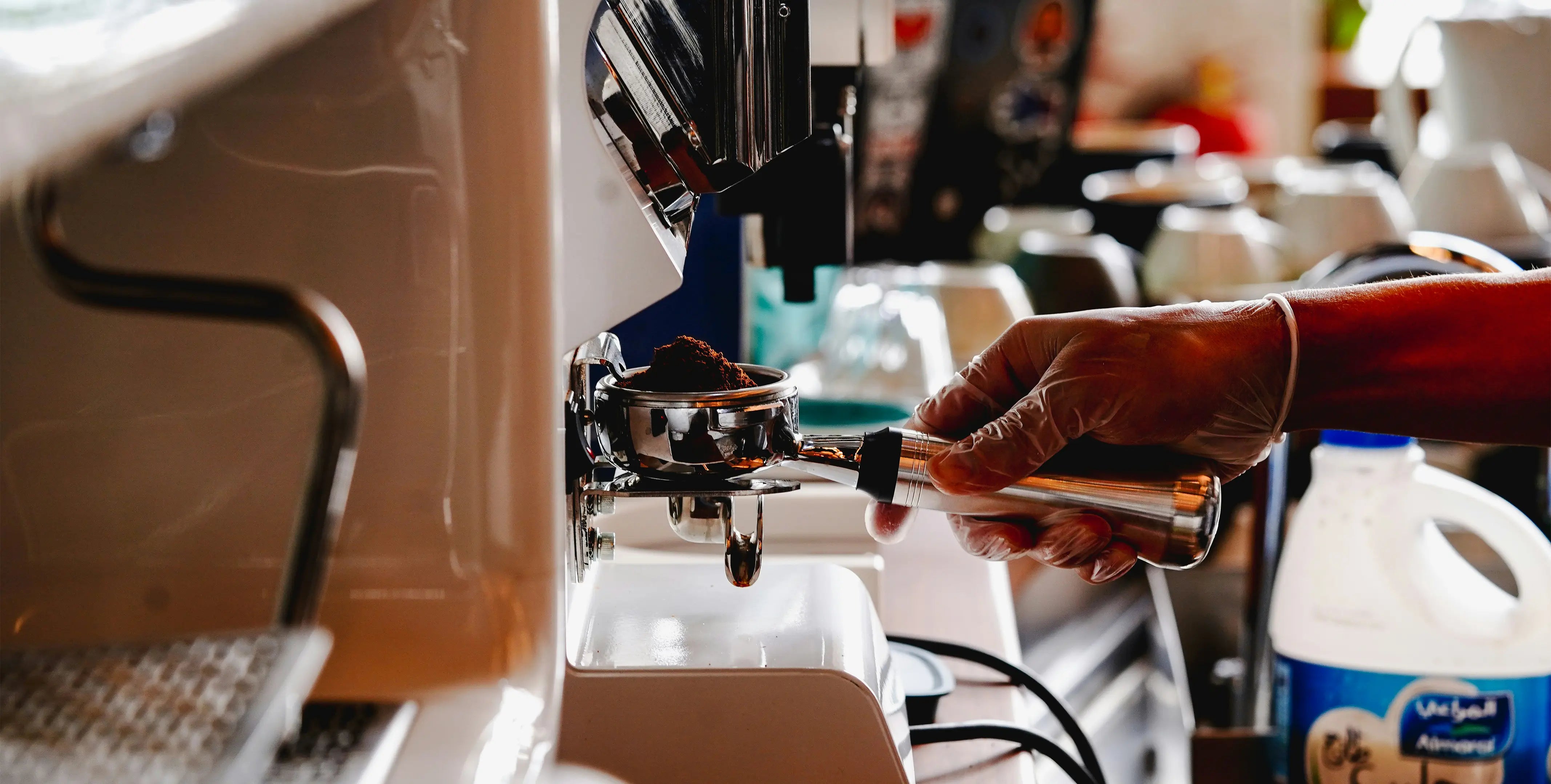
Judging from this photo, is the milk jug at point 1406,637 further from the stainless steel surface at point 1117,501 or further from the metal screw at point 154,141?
the metal screw at point 154,141

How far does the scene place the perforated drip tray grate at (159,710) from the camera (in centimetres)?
23

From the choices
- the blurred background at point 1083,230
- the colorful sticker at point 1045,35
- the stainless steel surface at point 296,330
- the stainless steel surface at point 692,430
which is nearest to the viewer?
the stainless steel surface at point 296,330

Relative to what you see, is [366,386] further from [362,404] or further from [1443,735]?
[1443,735]

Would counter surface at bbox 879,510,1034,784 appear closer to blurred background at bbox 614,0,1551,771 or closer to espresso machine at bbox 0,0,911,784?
blurred background at bbox 614,0,1551,771

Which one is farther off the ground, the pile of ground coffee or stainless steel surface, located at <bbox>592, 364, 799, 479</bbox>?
the pile of ground coffee

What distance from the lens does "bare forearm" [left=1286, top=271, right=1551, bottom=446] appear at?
67cm

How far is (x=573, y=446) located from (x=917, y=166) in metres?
1.84

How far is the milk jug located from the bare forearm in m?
0.03

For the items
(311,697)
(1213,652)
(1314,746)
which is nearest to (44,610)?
(311,697)

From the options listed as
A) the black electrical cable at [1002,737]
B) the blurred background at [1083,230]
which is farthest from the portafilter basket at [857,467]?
the blurred background at [1083,230]

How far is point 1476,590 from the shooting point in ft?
2.31

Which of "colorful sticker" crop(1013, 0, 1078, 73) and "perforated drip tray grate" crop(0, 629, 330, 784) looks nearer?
"perforated drip tray grate" crop(0, 629, 330, 784)

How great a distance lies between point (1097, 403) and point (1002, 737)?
16cm

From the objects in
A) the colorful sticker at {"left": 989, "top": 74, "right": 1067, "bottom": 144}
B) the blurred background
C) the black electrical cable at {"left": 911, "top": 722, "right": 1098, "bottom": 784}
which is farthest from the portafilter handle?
the colorful sticker at {"left": 989, "top": 74, "right": 1067, "bottom": 144}
